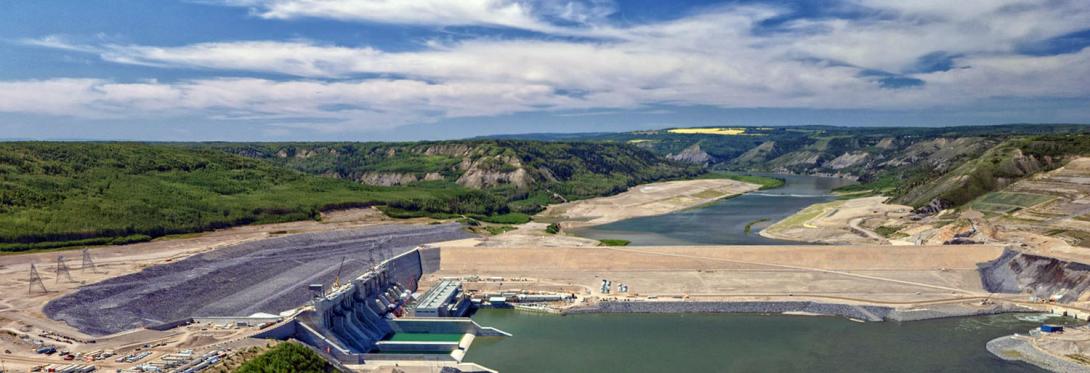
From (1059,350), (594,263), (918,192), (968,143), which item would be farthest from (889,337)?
(968,143)

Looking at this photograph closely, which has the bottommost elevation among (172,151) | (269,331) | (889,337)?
(889,337)

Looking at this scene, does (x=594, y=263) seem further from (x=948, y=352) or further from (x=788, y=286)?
(x=948, y=352)

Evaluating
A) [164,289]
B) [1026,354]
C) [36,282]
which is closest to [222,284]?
[164,289]

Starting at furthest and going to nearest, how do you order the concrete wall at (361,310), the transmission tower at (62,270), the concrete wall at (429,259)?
the concrete wall at (429,259) → the transmission tower at (62,270) → the concrete wall at (361,310)

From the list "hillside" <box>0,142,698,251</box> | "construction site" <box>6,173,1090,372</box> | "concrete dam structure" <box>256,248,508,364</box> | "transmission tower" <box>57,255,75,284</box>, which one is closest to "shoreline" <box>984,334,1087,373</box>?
"construction site" <box>6,173,1090,372</box>

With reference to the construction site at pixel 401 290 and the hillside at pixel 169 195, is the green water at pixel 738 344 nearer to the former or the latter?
the construction site at pixel 401 290

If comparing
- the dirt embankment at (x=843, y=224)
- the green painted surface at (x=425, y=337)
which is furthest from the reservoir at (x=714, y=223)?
the green painted surface at (x=425, y=337)
